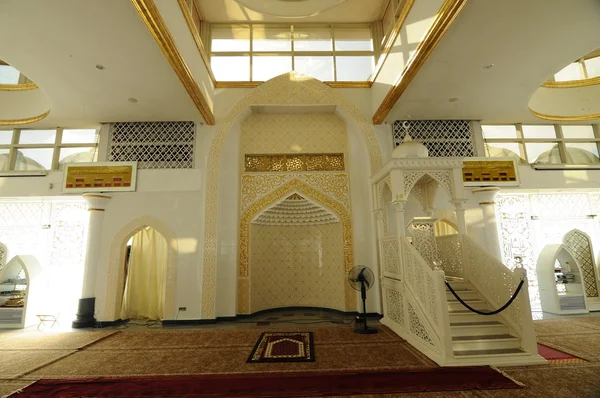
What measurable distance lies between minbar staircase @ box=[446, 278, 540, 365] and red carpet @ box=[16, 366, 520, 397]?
22 centimetres

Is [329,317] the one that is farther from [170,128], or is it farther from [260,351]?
[170,128]

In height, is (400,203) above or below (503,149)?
below

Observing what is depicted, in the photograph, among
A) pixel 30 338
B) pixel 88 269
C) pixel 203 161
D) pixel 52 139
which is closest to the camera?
pixel 30 338

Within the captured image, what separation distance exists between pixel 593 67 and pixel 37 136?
35.3 feet

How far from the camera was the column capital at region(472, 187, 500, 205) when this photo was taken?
5324 millimetres

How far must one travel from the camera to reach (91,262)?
4.95m

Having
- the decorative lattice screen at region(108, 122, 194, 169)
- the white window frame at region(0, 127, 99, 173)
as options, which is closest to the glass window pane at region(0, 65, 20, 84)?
the white window frame at region(0, 127, 99, 173)

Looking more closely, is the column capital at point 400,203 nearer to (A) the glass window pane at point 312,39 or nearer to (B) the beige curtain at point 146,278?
(A) the glass window pane at point 312,39

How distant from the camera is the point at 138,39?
341 cm

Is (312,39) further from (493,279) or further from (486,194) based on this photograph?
(493,279)

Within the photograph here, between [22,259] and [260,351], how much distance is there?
437 centimetres

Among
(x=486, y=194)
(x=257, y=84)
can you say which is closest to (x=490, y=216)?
(x=486, y=194)

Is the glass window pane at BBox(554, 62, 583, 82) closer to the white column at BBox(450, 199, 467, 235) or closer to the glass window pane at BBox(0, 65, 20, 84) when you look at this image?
the white column at BBox(450, 199, 467, 235)

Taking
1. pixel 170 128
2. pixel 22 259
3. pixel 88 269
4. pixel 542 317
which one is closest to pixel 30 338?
pixel 88 269
